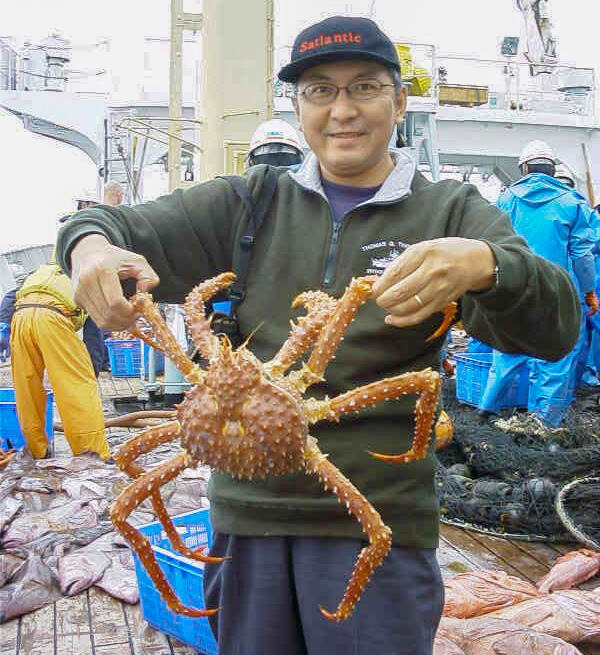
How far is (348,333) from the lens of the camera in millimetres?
1645

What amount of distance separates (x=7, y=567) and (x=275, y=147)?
2822mm

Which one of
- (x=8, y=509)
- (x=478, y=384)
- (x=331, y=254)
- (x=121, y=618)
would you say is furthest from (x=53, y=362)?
(x=331, y=254)

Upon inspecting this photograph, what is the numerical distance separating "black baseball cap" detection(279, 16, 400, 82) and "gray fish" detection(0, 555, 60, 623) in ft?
8.77

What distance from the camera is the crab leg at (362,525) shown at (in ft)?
4.89

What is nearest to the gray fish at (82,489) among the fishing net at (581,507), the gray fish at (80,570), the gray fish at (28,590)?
the gray fish at (80,570)

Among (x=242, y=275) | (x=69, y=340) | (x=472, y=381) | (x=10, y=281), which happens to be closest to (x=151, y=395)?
(x=69, y=340)

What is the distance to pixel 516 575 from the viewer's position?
3.62 meters

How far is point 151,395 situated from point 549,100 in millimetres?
9582

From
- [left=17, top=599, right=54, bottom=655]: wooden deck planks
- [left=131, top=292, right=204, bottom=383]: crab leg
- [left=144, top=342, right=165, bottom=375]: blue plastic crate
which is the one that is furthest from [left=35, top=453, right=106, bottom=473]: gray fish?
[left=131, top=292, right=204, bottom=383]: crab leg

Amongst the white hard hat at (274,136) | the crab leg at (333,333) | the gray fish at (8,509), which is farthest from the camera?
the white hard hat at (274,136)

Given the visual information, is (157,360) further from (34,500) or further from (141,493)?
(141,493)

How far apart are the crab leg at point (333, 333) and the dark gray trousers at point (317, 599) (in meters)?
0.34

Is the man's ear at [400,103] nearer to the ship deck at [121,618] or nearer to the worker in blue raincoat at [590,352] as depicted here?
the ship deck at [121,618]

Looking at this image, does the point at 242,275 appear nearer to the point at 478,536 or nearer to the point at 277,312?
the point at 277,312
